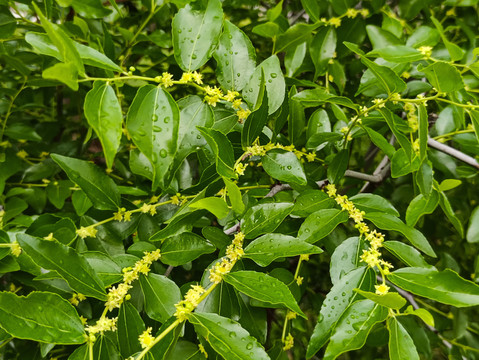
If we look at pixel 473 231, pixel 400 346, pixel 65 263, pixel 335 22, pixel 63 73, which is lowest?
pixel 473 231

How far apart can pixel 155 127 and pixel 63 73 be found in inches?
4.2

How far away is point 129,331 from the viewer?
20.4 inches

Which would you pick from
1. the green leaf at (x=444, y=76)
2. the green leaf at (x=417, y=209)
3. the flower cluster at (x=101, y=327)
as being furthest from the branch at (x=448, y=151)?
the flower cluster at (x=101, y=327)

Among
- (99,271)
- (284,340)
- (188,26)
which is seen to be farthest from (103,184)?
(284,340)

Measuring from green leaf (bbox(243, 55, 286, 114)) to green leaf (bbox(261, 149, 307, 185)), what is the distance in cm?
6

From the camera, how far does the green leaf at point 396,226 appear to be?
59 centimetres

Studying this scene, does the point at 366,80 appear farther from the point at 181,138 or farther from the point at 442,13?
the point at 442,13

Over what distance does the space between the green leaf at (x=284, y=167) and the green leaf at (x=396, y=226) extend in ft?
0.40

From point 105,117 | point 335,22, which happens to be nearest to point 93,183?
point 105,117

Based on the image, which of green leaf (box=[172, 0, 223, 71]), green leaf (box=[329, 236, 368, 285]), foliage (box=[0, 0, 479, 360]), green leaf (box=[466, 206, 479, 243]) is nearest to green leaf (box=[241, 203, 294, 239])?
foliage (box=[0, 0, 479, 360])

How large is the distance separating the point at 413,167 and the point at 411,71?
359mm

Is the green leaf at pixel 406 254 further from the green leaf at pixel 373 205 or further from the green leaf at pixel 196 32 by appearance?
the green leaf at pixel 196 32

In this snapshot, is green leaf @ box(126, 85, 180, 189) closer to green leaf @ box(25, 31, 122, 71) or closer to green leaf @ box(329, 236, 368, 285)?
green leaf @ box(25, 31, 122, 71)

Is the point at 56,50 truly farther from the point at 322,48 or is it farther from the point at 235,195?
the point at 322,48
